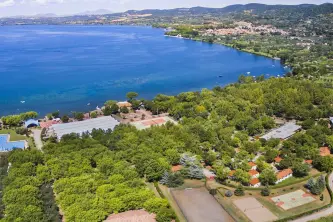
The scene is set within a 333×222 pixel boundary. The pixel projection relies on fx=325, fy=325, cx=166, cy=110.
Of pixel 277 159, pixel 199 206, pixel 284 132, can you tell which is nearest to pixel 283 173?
pixel 277 159

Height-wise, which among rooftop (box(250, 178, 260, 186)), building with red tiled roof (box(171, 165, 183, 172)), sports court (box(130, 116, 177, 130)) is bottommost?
rooftop (box(250, 178, 260, 186))

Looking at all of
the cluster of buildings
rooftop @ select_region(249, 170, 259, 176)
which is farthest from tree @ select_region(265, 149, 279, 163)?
the cluster of buildings

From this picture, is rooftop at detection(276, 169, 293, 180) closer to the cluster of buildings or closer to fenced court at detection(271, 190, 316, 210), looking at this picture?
fenced court at detection(271, 190, 316, 210)

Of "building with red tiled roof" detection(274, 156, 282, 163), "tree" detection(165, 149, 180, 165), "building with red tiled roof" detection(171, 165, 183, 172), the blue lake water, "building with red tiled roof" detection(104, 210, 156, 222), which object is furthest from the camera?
the blue lake water

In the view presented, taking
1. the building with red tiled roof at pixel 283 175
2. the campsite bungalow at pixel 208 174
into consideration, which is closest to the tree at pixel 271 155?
the building with red tiled roof at pixel 283 175

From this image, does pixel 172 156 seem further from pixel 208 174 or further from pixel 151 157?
pixel 208 174

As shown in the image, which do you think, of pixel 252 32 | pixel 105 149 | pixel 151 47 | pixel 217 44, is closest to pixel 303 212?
pixel 105 149

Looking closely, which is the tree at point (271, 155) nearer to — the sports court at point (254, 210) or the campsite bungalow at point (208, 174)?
the campsite bungalow at point (208, 174)
